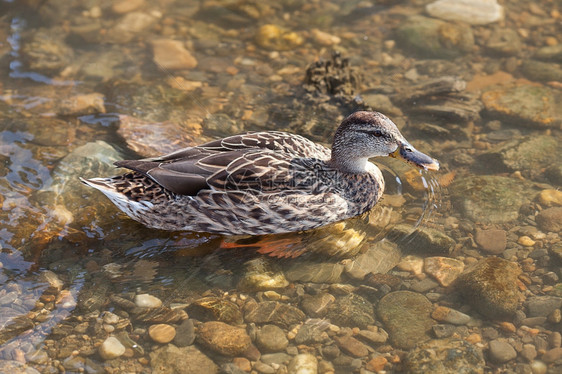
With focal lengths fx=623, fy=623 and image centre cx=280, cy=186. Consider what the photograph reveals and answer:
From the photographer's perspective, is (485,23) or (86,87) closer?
(86,87)

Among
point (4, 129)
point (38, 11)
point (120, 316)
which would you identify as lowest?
point (120, 316)

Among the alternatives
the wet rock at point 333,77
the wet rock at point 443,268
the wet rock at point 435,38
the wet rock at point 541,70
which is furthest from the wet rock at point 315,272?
the wet rock at point 541,70

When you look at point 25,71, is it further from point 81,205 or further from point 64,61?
point 81,205

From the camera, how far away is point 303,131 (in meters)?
8.02

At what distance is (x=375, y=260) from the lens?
639 cm

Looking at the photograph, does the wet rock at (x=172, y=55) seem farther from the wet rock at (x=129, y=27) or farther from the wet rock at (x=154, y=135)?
the wet rock at (x=154, y=135)

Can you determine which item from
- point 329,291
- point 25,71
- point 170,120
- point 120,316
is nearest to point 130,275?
point 120,316

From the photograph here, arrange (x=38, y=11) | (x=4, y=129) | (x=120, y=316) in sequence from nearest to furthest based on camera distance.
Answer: (x=120, y=316), (x=4, y=129), (x=38, y=11)

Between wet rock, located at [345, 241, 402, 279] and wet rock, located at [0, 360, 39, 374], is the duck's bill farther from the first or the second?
wet rock, located at [0, 360, 39, 374]

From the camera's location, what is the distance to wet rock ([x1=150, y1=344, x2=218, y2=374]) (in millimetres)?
5371

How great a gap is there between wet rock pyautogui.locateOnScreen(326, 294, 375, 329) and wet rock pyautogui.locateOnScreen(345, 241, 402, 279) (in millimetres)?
331

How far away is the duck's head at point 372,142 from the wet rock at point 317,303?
1.59 meters

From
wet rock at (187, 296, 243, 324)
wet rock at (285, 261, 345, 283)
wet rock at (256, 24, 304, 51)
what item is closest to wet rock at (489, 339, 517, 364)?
wet rock at (285, 261, 345, 283)

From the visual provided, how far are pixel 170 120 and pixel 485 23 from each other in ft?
18.2
